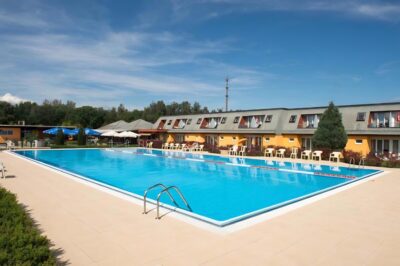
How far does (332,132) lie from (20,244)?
2021 centimetres

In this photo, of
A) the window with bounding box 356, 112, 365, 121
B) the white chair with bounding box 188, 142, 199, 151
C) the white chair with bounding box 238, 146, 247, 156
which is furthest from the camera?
the white chair with bounding box 188, 142, 199, 151

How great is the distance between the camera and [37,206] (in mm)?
7594

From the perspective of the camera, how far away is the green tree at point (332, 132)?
20.1m

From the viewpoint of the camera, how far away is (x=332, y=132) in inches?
792

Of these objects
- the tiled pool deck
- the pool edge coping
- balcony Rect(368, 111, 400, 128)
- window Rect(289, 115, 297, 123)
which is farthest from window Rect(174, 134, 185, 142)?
the tiled pool deck

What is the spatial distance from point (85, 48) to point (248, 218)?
16.1 meters

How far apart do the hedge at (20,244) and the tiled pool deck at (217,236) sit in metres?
0.50

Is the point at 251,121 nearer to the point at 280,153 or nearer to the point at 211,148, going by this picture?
the point at 211,148

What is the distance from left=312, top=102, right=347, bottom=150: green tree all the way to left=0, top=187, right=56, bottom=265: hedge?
1955 centimetres

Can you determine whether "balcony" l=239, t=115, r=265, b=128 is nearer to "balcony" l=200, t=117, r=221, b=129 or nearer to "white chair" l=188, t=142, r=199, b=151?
"balcony" l=200, t=117, r=221, b=129

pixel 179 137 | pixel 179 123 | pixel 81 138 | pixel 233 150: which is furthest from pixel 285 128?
pixel 81 138

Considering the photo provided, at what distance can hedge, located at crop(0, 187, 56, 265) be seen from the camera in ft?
12.5

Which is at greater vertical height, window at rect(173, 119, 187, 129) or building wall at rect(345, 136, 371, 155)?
window at rect(173, 119, 187, 129)

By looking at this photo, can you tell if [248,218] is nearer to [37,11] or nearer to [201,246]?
[201,246]
